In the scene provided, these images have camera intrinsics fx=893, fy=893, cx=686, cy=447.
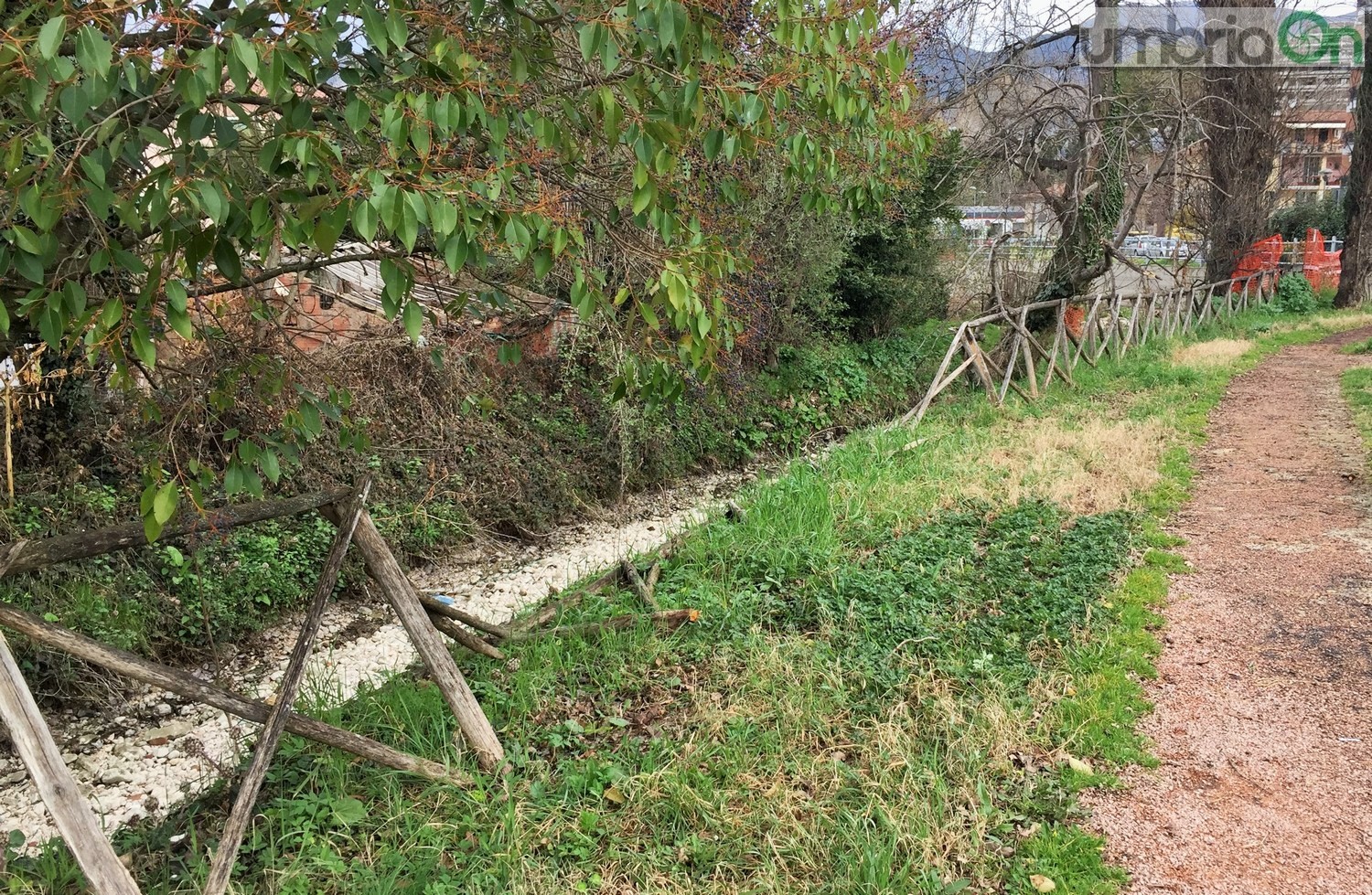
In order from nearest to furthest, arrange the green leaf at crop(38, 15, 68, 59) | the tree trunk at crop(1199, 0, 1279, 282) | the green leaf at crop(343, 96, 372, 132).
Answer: the green leaf at crop(38, 15, 68, 59), the green leaf at crop(343, 96, 372, 132), the tree trunk at crop(1199, 0, 1279, 282)

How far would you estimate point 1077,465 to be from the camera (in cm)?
802

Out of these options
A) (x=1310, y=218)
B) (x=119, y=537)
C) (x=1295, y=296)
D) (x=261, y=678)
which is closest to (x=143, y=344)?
(x=119, y=537)

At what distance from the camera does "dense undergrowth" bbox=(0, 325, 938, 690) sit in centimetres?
593

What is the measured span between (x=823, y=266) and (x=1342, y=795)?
9.68m

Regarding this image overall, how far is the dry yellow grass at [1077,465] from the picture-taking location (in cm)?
715

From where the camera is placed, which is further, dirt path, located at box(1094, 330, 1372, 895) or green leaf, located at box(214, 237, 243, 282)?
dirt path, located at box(1094, 330, 1372, 895)

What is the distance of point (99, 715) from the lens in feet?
18.2

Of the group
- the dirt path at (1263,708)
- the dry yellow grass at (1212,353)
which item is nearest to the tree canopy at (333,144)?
the dirt path at (1263,708)

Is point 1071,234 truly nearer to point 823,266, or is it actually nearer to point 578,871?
point 823,266

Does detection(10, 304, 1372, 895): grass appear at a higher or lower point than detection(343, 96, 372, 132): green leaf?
lower

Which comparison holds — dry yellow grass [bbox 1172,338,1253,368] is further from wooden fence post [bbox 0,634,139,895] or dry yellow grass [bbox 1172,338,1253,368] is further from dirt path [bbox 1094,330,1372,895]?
wooden fence post [bbox 0,634,139,895]

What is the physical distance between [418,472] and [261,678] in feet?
8.73

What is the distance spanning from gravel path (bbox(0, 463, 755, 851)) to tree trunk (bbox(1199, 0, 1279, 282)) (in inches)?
793

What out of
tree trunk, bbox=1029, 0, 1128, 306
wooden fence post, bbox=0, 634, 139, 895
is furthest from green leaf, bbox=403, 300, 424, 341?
tree trunk, bbox=1029, 0, 1128, 306
